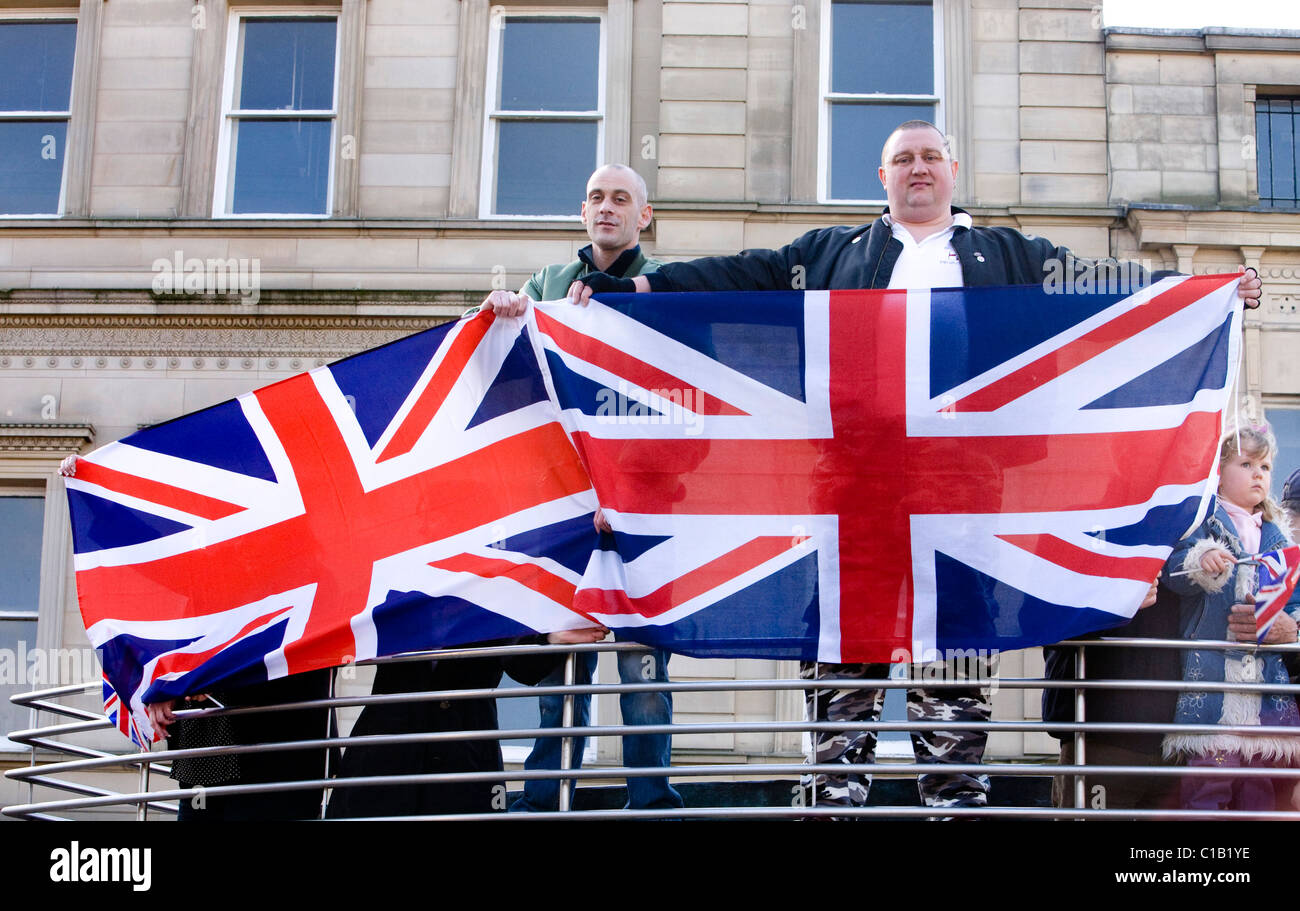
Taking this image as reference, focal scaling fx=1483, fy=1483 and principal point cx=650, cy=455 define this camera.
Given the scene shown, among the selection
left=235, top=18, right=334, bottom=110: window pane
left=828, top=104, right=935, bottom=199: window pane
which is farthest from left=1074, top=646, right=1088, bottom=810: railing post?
left=235, top=18, right=334, bottom=110: window pane

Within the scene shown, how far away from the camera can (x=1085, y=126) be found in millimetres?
13875

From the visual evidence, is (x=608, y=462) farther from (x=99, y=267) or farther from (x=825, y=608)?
(x=99, y=267)

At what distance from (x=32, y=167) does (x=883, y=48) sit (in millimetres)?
8497

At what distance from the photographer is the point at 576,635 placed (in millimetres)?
5293

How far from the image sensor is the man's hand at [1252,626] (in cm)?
505

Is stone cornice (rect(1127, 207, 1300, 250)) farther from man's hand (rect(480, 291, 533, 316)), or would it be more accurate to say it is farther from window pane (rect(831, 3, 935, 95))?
man's hand (rect(480, 291, 533, 316))

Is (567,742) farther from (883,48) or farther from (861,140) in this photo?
(883,48)

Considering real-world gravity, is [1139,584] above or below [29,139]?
below

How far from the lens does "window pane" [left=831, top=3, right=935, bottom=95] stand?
564 inches

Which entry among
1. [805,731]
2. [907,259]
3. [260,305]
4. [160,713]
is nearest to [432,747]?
[160,713]

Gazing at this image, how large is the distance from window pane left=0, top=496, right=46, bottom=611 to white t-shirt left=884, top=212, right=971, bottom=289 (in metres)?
10.4

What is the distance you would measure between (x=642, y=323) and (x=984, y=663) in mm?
1756

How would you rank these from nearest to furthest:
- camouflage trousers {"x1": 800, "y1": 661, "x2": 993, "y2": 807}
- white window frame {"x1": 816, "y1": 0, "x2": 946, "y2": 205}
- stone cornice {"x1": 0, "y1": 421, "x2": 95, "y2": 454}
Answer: camouflage trousers {"x1": 800, "y1": 661, "x2": 993, "y2": 807}, stone cornice {"x1": 0, "y1": 421, "x2": 95, "y2": 454}, white window frame {"x1": 816, "y1": 0, "x2": 946, "y2": 205}
